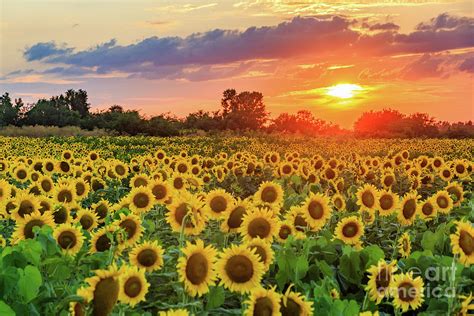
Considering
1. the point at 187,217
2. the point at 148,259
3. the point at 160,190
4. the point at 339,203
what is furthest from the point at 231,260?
the point at 339,203

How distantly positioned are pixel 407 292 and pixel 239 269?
97cm

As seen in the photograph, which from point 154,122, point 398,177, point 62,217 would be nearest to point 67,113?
point 154,122

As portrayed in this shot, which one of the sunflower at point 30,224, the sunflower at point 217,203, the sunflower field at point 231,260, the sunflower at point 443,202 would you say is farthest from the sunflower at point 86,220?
the sunflower at point 443,202

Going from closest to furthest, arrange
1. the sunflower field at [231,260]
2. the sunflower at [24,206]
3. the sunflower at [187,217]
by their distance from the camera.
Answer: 1. the sunflower field at [231,260]
2. the sunflower at [187,217]
3. the sunflower at [24,206]

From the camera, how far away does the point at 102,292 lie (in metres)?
2.71

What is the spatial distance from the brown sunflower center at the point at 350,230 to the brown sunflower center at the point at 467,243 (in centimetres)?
117

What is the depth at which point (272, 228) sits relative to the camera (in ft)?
14.6

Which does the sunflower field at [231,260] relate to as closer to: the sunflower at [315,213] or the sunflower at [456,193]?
the sunflower at [315,213]

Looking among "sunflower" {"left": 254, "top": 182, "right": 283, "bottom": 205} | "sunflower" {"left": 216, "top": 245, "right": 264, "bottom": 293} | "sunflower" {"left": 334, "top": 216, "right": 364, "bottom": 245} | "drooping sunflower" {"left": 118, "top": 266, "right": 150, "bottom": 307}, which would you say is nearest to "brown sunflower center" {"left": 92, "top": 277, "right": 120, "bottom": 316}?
"drooping sunflower" {"left": 118, "top": 266, "right": 150, "bottom": 307}

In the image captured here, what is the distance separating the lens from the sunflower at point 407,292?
142 inches

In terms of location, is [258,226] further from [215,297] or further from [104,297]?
[104,297]

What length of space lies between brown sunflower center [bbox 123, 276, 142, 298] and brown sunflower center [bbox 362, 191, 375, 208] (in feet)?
14.2

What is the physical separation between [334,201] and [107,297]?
15.9ft

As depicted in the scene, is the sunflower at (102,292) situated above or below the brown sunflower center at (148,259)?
above
